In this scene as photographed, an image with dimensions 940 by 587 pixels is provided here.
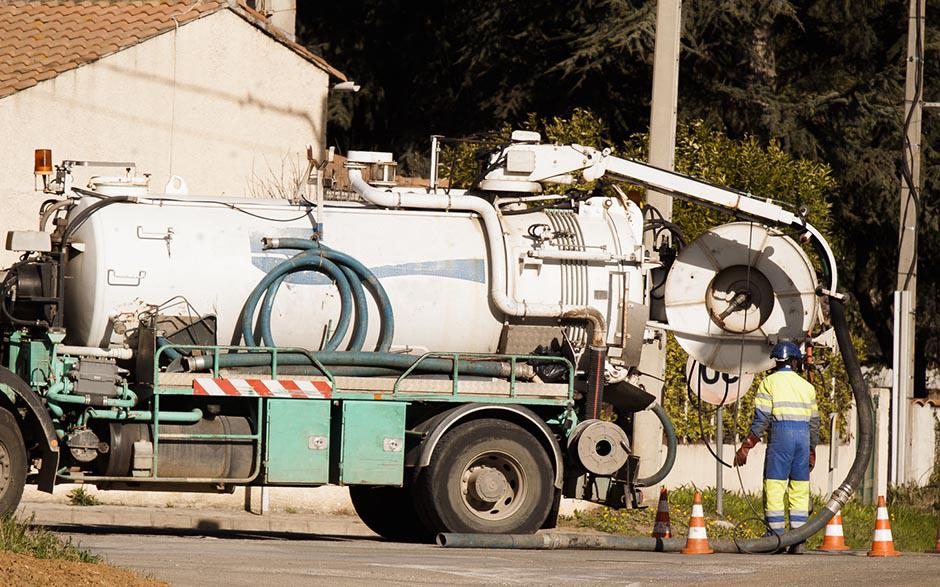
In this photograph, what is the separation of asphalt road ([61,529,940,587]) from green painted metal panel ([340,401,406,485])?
516mm

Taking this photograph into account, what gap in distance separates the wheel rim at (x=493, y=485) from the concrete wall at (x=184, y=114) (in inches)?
390

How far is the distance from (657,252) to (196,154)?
10761 mm

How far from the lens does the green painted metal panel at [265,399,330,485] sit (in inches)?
458

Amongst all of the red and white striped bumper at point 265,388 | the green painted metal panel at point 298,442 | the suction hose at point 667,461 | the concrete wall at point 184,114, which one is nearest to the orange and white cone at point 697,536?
the suction hose at point 667,461

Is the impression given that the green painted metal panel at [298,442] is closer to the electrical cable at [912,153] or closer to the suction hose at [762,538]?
the suction hose at [762,538]

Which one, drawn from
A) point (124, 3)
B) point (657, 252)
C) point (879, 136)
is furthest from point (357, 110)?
point (657, 252)

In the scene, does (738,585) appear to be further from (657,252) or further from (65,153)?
(65,153)

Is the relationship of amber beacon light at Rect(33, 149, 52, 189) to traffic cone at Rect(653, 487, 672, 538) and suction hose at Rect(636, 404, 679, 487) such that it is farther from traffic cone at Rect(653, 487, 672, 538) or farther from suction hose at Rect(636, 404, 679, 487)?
traffic cone at Rect(653, 487, 672, 538)

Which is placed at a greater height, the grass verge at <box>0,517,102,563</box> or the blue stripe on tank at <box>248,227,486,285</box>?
the blue stripe on tank at <box>248,227,486,285</box>

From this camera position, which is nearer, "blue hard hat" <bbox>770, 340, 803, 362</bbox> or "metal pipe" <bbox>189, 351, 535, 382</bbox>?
"metal pipe" <bbox>189, 351, 535, 382</bbox>

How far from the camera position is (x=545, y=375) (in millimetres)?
12555

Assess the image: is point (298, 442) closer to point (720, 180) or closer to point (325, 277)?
point (325, 277)

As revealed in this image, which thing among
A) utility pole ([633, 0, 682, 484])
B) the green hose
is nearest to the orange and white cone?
the green hose

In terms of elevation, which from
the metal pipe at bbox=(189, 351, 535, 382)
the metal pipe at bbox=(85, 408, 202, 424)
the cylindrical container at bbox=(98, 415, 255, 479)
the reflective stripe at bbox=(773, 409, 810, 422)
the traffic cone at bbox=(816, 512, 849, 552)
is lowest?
the traffic cone at bbox=(816, 512, 849, 552)
